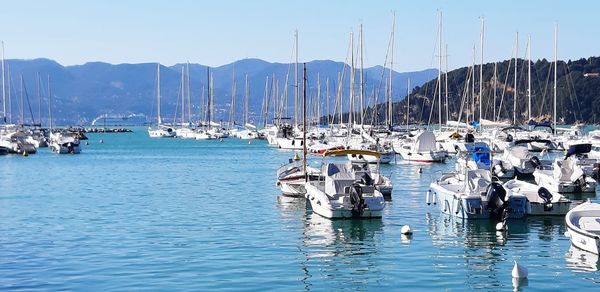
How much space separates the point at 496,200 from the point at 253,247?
9950 mm

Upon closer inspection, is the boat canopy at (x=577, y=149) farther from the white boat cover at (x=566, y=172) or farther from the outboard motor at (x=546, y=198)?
the outboard motor at (x=546, y=198)

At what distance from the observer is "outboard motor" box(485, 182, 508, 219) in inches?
1379

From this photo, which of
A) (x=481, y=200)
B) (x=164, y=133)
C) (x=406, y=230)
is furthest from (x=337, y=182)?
(x=164, y=133)

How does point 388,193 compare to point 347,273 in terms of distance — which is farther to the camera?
point 388,193

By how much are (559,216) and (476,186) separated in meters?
3.32

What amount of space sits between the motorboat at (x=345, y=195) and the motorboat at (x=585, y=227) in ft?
27.3

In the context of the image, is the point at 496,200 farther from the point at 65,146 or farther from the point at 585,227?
the point at 65,146

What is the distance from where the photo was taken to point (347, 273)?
26.0 meters

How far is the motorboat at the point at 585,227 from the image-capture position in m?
27.6

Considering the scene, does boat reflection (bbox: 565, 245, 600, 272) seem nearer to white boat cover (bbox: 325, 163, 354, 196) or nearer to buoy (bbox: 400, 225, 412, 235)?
buoy (bbox: 400, 225, 412, 235)

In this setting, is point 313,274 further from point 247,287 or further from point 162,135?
point 162,135

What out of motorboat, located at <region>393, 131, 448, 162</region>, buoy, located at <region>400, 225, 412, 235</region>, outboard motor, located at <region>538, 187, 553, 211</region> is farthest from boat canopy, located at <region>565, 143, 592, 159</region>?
buoy, located at <region>400, 225, 412, 235</region>

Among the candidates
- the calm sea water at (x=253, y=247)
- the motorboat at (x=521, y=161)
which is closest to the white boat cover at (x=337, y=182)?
the calm sea water at (x=253, y=247)

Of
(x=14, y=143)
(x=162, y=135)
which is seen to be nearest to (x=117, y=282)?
(x=14, y=143)
